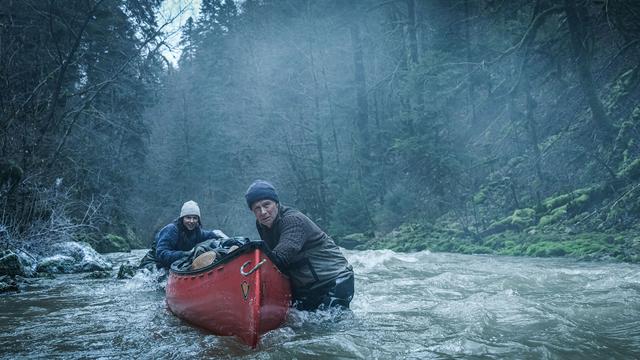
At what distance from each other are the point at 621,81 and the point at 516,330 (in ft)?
38.9

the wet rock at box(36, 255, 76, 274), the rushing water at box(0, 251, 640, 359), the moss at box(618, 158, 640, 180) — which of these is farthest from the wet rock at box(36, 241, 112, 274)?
the moss at box(618, 158, 640, 180)

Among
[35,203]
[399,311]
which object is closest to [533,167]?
[399,311]

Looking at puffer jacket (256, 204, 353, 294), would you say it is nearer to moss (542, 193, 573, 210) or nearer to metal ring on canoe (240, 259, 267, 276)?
metal ring on canoe (240, 259, 267, 276)

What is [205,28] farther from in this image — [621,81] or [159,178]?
[621,81]

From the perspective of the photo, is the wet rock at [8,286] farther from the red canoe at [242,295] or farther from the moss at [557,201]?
the moss at [557,201]

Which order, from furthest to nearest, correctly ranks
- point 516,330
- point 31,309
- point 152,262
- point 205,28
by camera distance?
1. point 205,28
2. point 152,262
3. point 31,309
4. point 516,330

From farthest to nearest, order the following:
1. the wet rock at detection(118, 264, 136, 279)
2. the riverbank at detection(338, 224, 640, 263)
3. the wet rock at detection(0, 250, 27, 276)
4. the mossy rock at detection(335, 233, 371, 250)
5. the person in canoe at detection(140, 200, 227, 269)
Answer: the mossy rock at detection(335, 233, 371, 250) → the wet rock at detection(118, 264, 136, 279) → the riverbank at detection(338, 224, 640, 263) → the wet rock at detection(0, 250, 27, 276) → the person in canoe at detection(140, 200, 227, 269)

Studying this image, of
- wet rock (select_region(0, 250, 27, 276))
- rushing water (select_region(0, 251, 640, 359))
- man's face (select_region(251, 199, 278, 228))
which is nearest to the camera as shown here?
rushing water (select_region(0, 251, 640, 359))

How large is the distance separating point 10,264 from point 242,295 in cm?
685

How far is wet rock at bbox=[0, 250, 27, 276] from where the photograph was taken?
889 cm

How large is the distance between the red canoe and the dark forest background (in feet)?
21.1

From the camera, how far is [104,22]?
1789 centimetres

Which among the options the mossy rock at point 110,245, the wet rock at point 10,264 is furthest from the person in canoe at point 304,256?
the mossy rock at point 110,245

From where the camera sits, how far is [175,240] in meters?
8.22
